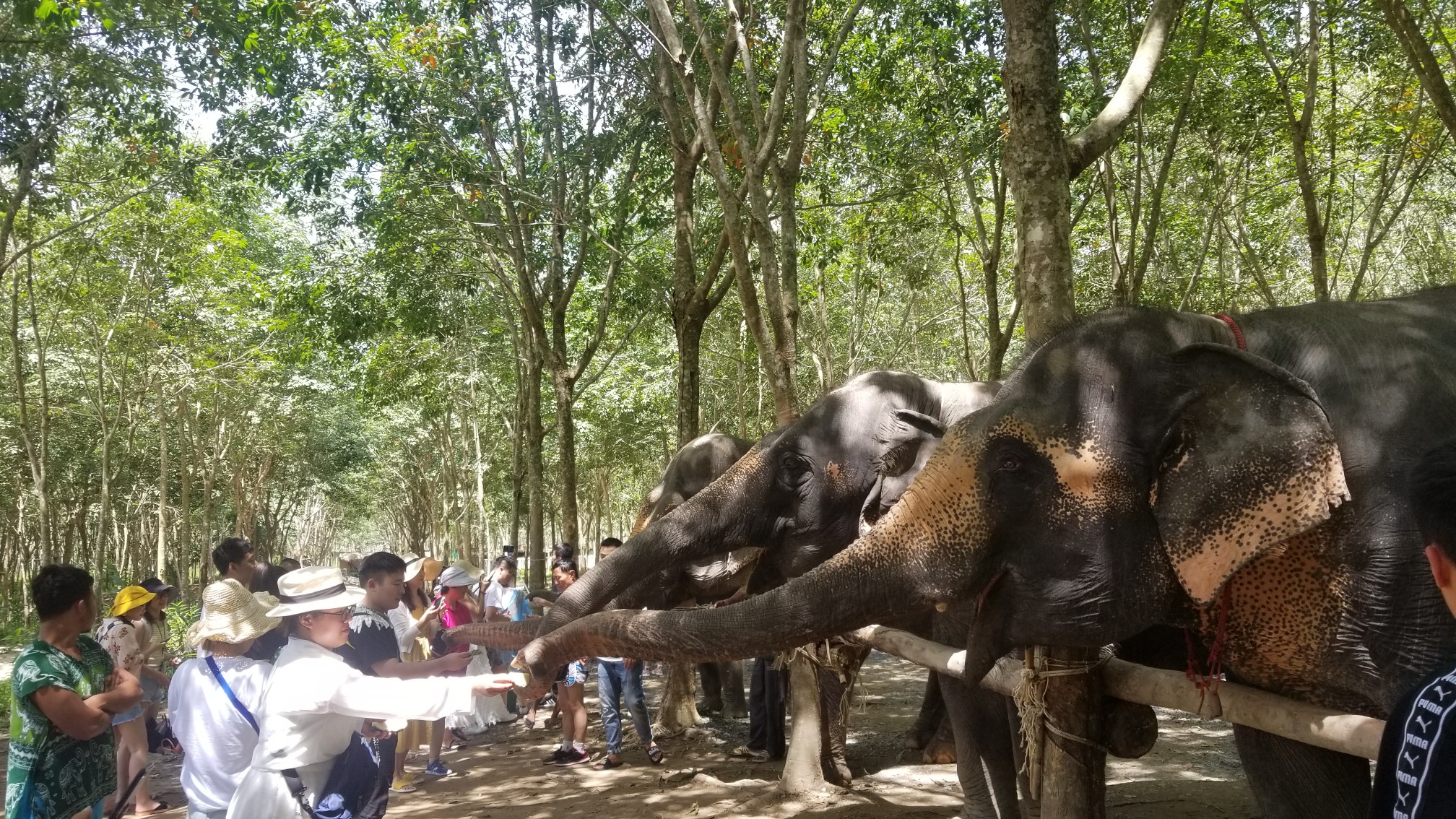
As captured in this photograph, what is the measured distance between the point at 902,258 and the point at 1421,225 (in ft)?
41.1

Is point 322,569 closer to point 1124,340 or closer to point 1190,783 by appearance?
point 1124,340

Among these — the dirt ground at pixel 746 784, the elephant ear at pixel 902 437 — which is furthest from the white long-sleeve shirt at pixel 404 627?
the elephant ear at pixel 902 437

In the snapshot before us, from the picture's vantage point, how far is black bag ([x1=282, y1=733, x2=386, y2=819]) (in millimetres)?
3938

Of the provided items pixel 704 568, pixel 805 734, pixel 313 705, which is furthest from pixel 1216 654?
pixel 805 734

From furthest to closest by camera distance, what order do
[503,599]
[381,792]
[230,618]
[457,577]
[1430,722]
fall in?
1. [503,599]
2. [457,577]
3. [381,792]
4. [230,618]
5. [1430,722]

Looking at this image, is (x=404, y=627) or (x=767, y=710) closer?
(x=404, y=627)

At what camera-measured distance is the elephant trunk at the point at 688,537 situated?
4.65 m

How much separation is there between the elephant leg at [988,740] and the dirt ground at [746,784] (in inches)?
46.3

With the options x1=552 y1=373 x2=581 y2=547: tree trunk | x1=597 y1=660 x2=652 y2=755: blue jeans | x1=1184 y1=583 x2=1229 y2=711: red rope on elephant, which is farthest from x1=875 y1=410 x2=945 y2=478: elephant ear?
x1=552 y1=373 x2=581 y2=547: tree trunk

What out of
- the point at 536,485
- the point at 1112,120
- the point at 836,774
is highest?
the point at 1112,120

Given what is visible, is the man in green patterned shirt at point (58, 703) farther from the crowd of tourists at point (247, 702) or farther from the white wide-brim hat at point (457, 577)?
the white wide-brim hat at point (457, 577)

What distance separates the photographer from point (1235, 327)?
3150 mm

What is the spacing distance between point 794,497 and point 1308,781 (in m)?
2.61

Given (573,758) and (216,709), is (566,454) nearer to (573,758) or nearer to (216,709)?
(573,758)
